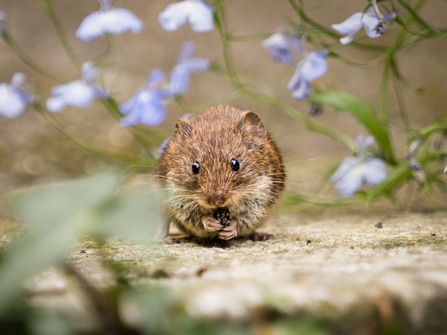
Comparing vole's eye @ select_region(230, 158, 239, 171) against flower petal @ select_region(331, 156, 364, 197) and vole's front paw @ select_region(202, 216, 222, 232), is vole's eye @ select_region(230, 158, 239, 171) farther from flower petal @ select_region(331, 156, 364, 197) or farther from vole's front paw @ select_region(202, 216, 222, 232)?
flower petal @ select_region(331, 156, 364, 197)

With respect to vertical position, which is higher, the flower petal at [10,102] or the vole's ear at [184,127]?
the flower petal at [10,102]

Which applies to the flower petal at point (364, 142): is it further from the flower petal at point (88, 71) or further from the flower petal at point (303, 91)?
the flower petal at point (88, 71)

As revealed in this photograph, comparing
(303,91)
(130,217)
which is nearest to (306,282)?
(130,217)

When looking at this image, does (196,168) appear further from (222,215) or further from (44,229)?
(44,229)

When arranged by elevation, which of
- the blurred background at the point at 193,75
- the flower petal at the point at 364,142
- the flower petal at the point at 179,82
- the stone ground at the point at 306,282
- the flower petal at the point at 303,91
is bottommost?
the stone ground at the point at 306,282

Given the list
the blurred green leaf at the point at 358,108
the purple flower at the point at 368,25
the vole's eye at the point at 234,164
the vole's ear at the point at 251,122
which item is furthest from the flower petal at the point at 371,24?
the vole's eye at the point at 234,164

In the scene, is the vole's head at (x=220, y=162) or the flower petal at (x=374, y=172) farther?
the flower petal at (x=374, y=172)

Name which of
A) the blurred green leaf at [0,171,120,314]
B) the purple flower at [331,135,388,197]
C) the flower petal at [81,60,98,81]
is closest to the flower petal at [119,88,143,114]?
the flower petal at [81,60,98,81]
